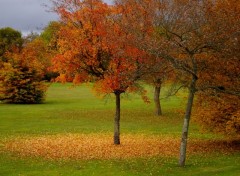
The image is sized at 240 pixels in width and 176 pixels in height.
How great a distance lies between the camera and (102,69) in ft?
77.9

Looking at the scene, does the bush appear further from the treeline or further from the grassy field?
the grassy field

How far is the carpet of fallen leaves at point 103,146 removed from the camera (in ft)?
71.3

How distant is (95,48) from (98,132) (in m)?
9.66

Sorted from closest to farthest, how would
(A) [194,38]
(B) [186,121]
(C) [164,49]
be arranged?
(C) [164,49] < (B) [186,121] < (A) [194,38]

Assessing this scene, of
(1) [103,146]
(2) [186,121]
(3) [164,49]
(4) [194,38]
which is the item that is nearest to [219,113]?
(2) [186,121]

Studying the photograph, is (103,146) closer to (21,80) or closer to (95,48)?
(95,48)

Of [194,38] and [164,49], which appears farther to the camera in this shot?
[194,38]

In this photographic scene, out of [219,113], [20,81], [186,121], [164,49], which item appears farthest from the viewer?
[20,81]

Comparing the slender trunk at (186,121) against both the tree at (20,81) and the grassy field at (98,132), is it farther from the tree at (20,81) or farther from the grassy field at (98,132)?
the tree at (20,81)

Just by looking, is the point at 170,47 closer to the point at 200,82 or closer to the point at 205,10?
the point at 205,10

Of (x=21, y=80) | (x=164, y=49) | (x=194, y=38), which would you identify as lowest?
(x=21, y=80)

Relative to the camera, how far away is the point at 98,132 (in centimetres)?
3066

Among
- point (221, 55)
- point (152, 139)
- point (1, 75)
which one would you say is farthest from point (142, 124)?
point (1, 75)

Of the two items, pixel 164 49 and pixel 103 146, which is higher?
pixel 164 49
